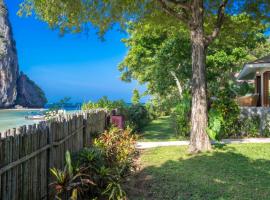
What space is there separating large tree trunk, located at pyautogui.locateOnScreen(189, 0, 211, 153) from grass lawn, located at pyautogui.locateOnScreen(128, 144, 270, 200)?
0.73m

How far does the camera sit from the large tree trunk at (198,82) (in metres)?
13.5

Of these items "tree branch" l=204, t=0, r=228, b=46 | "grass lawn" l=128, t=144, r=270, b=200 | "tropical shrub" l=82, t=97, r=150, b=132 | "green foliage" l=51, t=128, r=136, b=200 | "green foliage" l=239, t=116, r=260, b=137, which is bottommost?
"grass lawn" l=128, t=144, r=270, b=200

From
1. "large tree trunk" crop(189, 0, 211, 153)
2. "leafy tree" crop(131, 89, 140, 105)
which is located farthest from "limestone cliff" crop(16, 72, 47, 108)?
"large tree trunk" crop(189, 0, 211, 153)

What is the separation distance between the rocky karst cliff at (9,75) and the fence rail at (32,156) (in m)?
133

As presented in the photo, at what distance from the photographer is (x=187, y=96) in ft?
53.9

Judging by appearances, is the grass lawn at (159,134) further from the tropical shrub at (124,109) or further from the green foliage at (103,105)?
the green foliage at (103,105)

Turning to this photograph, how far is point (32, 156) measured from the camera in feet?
20.2

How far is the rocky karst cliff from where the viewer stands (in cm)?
14112

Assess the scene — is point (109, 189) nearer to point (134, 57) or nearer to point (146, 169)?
point (146, 169)

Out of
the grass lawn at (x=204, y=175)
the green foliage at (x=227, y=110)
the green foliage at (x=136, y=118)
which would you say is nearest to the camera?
the grass lawn at (x=204, y=175)

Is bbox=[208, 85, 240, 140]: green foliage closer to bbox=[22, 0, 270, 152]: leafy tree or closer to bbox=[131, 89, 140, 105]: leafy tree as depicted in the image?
bbox=[22, 0, 270, 152]: leafy tree

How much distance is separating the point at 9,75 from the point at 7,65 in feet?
13.6

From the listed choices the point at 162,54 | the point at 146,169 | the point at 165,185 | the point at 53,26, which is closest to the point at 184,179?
the point at 165,185

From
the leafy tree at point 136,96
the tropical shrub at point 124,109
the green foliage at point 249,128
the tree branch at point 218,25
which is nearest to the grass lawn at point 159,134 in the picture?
the tropical shrub at point 124,109
